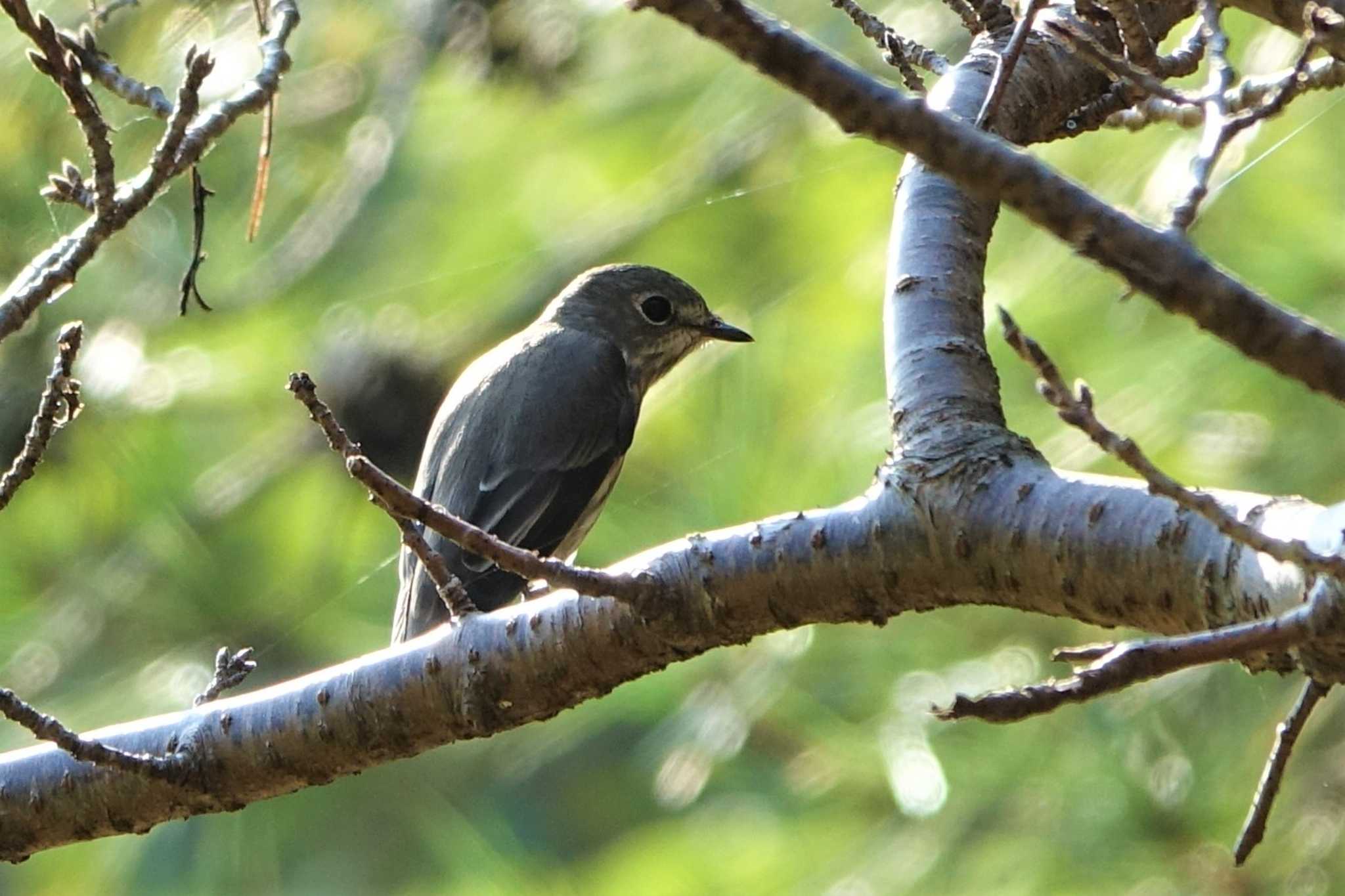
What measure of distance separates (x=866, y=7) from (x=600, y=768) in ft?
8.21

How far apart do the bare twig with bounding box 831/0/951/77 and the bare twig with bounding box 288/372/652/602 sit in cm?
105

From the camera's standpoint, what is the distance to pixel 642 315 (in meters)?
4.85

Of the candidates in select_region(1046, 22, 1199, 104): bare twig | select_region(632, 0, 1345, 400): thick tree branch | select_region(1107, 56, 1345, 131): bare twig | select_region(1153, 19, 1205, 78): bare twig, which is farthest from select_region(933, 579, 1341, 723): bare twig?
select_region(1153, 19, 1205, 78): bare twig

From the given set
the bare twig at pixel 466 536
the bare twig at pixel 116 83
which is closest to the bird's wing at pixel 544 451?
the bare twig at pixel 116 83

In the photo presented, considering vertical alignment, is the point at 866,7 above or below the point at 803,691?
above

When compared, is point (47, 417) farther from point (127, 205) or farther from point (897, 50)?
point (897, 50)

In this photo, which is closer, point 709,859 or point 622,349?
point 709,859

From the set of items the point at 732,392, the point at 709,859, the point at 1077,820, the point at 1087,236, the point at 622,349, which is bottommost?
the point at 1077,820

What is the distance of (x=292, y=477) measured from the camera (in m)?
4.51

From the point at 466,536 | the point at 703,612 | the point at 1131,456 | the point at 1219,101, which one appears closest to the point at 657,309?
the point at 703,612

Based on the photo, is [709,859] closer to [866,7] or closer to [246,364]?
[246,364]

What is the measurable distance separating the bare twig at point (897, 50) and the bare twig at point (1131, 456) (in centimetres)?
134

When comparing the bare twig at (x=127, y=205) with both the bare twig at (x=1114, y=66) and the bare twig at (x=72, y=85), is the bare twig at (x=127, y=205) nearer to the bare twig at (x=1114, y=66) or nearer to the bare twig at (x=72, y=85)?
the bare twig at (x=72, y=85)

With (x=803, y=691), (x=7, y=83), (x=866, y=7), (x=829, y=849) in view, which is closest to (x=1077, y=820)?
(x=829, y=849)
